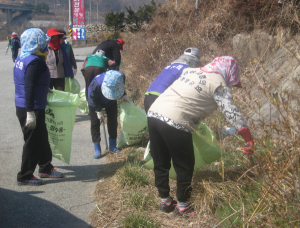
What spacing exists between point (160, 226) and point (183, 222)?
23cm

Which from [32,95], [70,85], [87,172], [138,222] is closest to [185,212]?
[138,222]

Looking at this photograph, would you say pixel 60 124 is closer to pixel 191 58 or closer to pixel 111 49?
pixel 191 58

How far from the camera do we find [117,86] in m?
4.32

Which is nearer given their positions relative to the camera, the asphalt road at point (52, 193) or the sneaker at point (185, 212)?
the sneaker at point (185, 212)

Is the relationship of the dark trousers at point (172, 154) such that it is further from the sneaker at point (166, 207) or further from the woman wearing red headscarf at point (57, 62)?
the woman wearing red headscarf at point (57, 62)

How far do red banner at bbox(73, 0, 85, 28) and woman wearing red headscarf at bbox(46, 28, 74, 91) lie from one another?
20.7 m

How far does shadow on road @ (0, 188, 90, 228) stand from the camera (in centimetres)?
303

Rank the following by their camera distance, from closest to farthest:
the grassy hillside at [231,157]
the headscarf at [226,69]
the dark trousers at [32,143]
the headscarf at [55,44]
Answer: the grassy hillside at [231,157], the headscarf at [226,69], the dark trousers at [32,143], the headscarf at [55,44]

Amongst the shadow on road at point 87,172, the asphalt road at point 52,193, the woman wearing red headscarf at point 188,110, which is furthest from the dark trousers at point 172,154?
the shadow on road at point 87,172

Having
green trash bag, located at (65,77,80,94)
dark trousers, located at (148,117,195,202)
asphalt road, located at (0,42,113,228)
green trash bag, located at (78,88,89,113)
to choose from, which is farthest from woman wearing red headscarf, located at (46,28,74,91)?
dark trousers, located at (148,117,195,202)

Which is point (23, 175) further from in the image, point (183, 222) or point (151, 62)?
point (151, 62)

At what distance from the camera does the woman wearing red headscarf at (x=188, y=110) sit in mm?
2576

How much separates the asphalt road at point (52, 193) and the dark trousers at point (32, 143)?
0.72 ft

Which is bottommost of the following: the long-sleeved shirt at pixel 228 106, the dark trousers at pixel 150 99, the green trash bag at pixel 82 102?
the green trash bag at pixel 82 102
